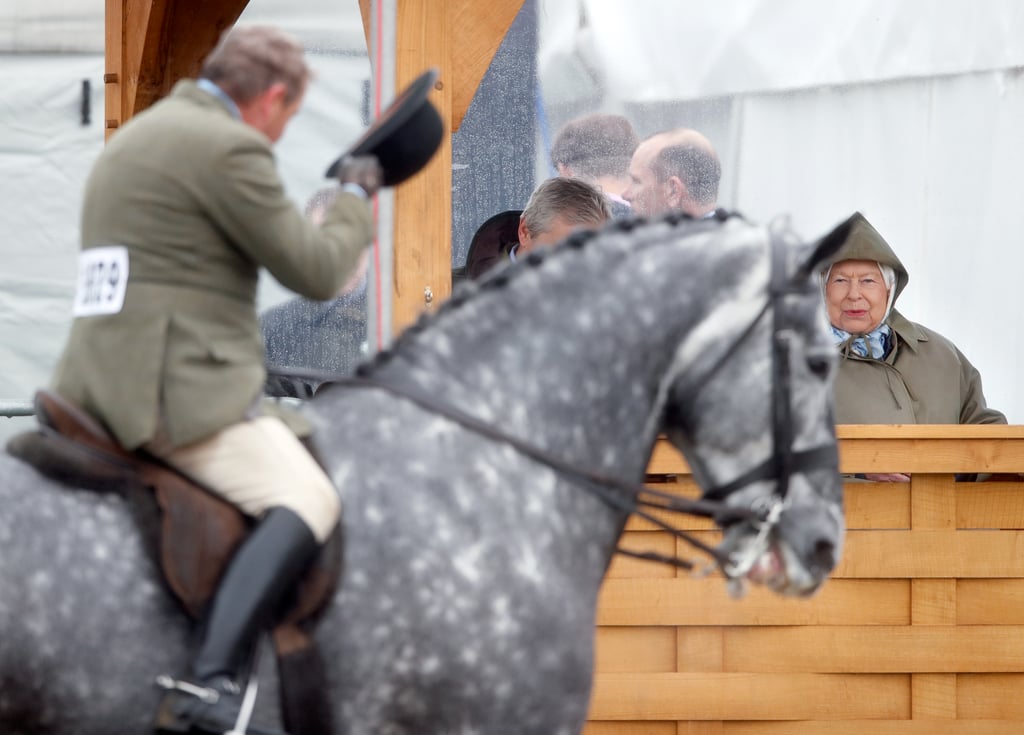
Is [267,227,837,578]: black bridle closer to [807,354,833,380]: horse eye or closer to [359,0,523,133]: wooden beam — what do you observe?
[807,354,833,380]: horse eye

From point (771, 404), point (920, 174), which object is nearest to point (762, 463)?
point (771, 404)

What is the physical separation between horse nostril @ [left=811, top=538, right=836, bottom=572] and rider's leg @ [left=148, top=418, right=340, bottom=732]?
3.51 feet

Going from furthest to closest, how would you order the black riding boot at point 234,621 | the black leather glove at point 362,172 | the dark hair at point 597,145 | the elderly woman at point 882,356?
the dark hair at point 597,145 → the elderly woman at point 882,356 → the black leather glove at point 362,172 → the black riding boot at point 234,621

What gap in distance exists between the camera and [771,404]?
3205mm

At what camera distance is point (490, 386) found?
10.3 ft

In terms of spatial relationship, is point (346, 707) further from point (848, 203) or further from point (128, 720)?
point (848, 203)

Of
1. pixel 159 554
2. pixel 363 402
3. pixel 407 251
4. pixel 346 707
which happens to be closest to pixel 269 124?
pixel 363 402

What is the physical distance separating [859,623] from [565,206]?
1710mm

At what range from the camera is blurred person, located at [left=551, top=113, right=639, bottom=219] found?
19.7 feet

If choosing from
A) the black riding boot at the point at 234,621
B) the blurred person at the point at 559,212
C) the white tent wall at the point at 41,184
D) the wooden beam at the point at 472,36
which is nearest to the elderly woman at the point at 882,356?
the blurred person at the point at 559,212

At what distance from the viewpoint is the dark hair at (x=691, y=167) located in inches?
230

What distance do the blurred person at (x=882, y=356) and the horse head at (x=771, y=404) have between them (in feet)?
7.08

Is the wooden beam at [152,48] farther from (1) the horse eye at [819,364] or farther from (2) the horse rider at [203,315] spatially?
(1) the horse eye at [819,364]

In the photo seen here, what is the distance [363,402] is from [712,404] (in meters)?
0.75
